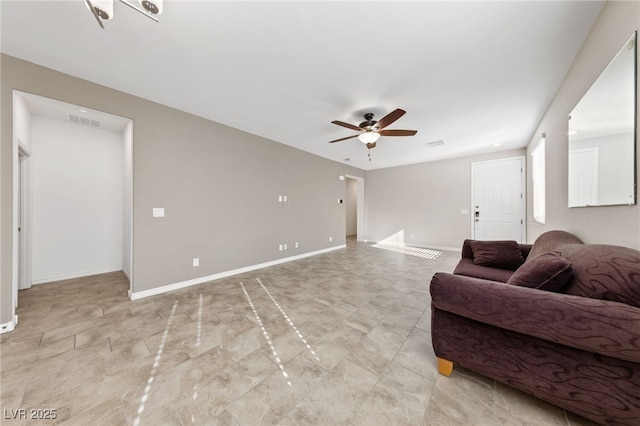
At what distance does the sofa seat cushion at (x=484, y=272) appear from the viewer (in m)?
2.16

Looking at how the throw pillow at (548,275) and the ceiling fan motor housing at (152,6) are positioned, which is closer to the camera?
the throw pillow at (548,275)

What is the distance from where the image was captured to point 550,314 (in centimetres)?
107

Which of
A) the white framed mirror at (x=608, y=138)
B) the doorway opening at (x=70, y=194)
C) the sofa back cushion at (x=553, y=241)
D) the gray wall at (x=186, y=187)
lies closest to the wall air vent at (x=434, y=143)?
the white framed mirror at (x=608, y=138)

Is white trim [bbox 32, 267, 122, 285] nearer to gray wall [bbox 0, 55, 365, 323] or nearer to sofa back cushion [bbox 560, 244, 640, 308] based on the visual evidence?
gray wall [bbox 0, 55, 365, 323]

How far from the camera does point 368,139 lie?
3.29 meters

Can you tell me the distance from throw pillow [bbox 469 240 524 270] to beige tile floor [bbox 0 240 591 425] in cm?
91

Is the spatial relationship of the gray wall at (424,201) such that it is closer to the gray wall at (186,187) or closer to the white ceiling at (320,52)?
the white ceiling at (320,52)

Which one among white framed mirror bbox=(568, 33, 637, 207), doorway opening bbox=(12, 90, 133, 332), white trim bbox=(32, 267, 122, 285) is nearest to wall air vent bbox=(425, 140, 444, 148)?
white framed mirror bbox=(568, 33, 637, 207)

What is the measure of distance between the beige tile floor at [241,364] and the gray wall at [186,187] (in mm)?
643

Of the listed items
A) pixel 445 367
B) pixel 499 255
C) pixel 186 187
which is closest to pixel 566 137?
pixel 499 255

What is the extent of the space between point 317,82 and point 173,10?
139 cm

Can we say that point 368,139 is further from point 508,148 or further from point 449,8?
point 508,148

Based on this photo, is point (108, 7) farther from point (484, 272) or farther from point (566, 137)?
point (566, 137)

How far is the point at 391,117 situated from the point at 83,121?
15.7 feet
